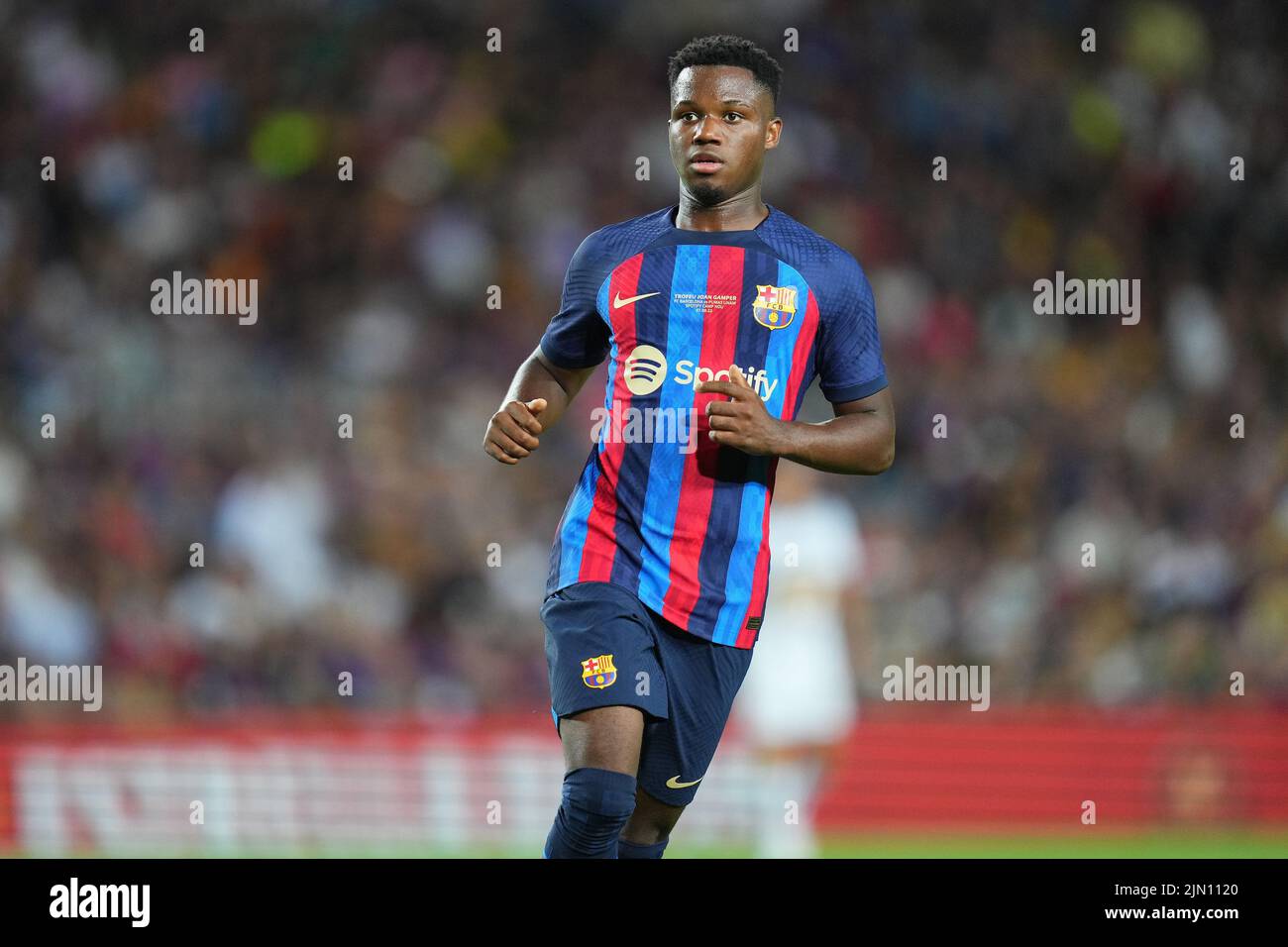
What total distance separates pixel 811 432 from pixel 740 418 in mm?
279

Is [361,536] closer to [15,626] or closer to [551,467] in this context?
[551,467]

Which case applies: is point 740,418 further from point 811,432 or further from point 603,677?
point 603,677

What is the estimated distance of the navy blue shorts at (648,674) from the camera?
175 inches

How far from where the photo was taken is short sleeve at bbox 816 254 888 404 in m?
4.74

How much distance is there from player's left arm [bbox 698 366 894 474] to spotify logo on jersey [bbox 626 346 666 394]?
0.59ft

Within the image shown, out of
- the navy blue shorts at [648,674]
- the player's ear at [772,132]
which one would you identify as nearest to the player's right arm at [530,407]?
the navy blue shorts at [648,674]

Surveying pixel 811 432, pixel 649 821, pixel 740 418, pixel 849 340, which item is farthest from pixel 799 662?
pixel 740 418

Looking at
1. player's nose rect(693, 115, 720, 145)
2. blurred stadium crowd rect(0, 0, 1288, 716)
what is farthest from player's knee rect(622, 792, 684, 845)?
blurred stadium crowd rect(0, 0, 1288, 716)

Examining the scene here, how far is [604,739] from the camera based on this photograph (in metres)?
4.40

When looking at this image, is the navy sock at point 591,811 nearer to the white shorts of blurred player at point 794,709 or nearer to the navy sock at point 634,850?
the navy sock at point 634,850

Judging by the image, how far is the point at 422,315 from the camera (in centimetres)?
1138

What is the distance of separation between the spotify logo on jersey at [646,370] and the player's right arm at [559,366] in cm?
20

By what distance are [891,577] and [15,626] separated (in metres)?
5.23

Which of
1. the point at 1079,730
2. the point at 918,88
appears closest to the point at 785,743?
the point at 1079,730
